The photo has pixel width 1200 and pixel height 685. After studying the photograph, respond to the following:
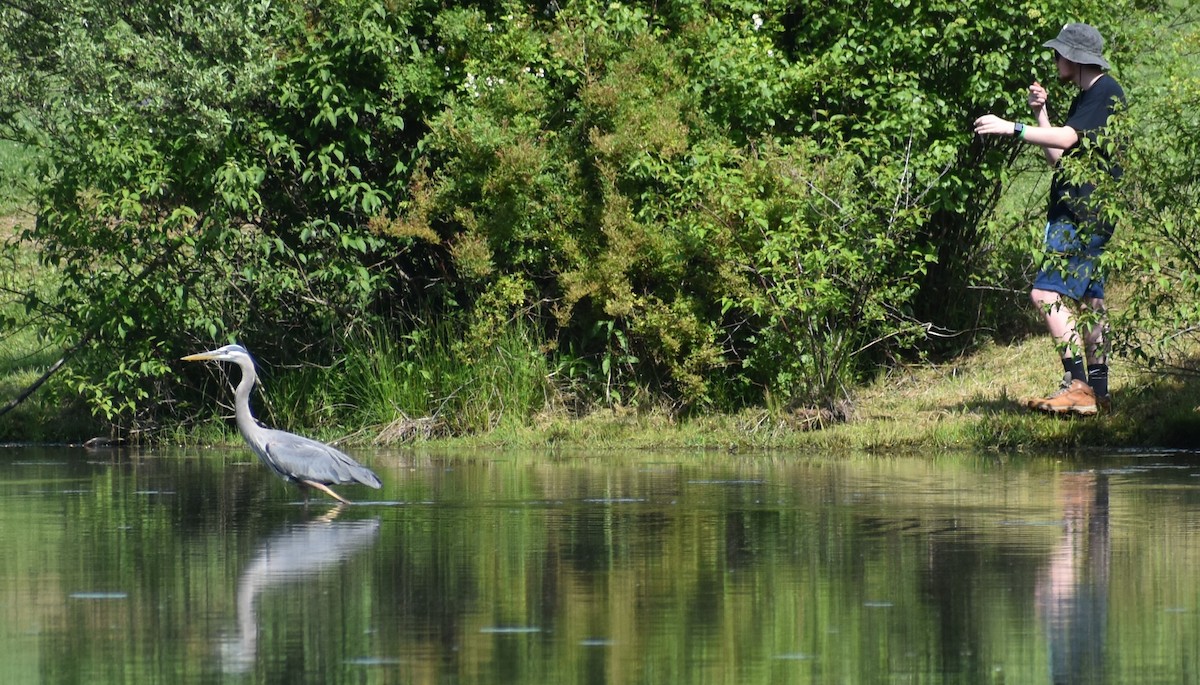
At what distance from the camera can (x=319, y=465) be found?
42.8ft

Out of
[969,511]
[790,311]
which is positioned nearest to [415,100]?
[790,311]

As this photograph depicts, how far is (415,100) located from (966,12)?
18.3ft

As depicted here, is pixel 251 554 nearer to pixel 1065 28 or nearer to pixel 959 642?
pixel 959 642

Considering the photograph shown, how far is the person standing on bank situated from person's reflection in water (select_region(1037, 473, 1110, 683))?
3420mm

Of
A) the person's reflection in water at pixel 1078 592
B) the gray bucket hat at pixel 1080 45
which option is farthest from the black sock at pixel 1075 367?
the person's reflection in water at pixel 1078 592

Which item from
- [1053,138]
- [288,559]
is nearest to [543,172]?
[1053,138]

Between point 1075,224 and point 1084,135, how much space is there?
2.46 feet

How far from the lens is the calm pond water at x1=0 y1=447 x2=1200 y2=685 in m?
7.30

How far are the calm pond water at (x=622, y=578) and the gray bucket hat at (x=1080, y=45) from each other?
344 cm

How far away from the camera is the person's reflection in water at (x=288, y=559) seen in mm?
7664

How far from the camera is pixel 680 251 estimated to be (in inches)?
680

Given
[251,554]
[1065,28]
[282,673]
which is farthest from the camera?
[1065,28]

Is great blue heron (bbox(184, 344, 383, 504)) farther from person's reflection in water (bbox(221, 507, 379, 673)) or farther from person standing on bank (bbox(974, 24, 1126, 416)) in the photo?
person standing on bank (bbox(974, 24, 1126, 416))

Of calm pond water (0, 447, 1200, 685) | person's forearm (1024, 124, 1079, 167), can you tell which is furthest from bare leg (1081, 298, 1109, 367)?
person's forearm (1024, 124, 1079, 167)
